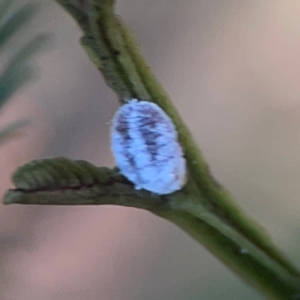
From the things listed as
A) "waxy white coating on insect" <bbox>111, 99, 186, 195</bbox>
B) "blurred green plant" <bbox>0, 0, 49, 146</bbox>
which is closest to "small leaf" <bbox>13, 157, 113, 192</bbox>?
"waxy white coating on insect" <bbox>111, 99, 186, 195</bbox>

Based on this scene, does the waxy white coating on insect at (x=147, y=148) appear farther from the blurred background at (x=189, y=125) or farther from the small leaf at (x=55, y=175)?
the blurred background at (x=189, y=125)

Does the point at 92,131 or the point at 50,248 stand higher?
the point at 92,131

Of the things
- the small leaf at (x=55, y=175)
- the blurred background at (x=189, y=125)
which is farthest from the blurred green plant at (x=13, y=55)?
the small leaf at (x=55, y=175)

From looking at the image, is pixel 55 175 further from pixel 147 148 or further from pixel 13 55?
pixel 13 55

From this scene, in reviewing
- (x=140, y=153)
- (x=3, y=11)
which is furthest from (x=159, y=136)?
(x=3, y=11)

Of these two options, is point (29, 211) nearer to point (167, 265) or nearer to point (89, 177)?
point (167, 265)

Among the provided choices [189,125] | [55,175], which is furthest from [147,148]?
[189,125]
